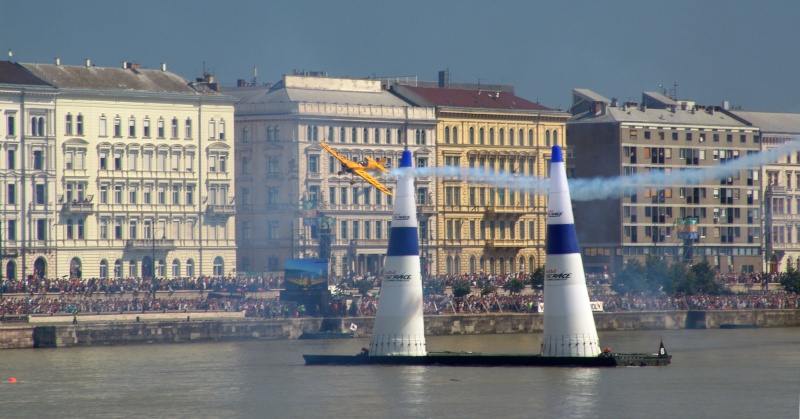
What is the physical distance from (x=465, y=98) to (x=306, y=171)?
A: 17255 millimetres

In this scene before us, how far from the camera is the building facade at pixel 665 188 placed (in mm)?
159250

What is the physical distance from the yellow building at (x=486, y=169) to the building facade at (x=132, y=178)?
1793 cm

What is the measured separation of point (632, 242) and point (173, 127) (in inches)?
1629

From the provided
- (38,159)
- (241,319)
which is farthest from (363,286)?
(38,159)

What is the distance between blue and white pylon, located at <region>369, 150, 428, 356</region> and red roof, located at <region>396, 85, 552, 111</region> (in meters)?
69.8

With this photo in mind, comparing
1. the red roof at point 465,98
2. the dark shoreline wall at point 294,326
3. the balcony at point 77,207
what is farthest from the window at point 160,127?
the dark shoreline wall at point 294,326

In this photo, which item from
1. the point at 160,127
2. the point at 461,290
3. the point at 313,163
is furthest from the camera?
the point at 313,163

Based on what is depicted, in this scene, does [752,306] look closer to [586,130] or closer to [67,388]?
[586,130]

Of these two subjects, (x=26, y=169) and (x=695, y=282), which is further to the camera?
(x=695, y=282)

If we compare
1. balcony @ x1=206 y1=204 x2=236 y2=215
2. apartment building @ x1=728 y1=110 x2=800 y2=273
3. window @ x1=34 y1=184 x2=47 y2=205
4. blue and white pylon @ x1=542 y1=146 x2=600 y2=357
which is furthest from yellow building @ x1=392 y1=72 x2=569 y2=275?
blue and white pylon @ x1=542 y1=146 x2=600 y2=357

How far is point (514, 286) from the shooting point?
5017 inches

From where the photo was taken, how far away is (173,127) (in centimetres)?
13325

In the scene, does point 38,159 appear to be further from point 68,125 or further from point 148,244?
point 148,244

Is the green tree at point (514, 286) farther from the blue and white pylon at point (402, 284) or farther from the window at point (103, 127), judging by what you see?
the blue and white pylon at point (402, 284)
